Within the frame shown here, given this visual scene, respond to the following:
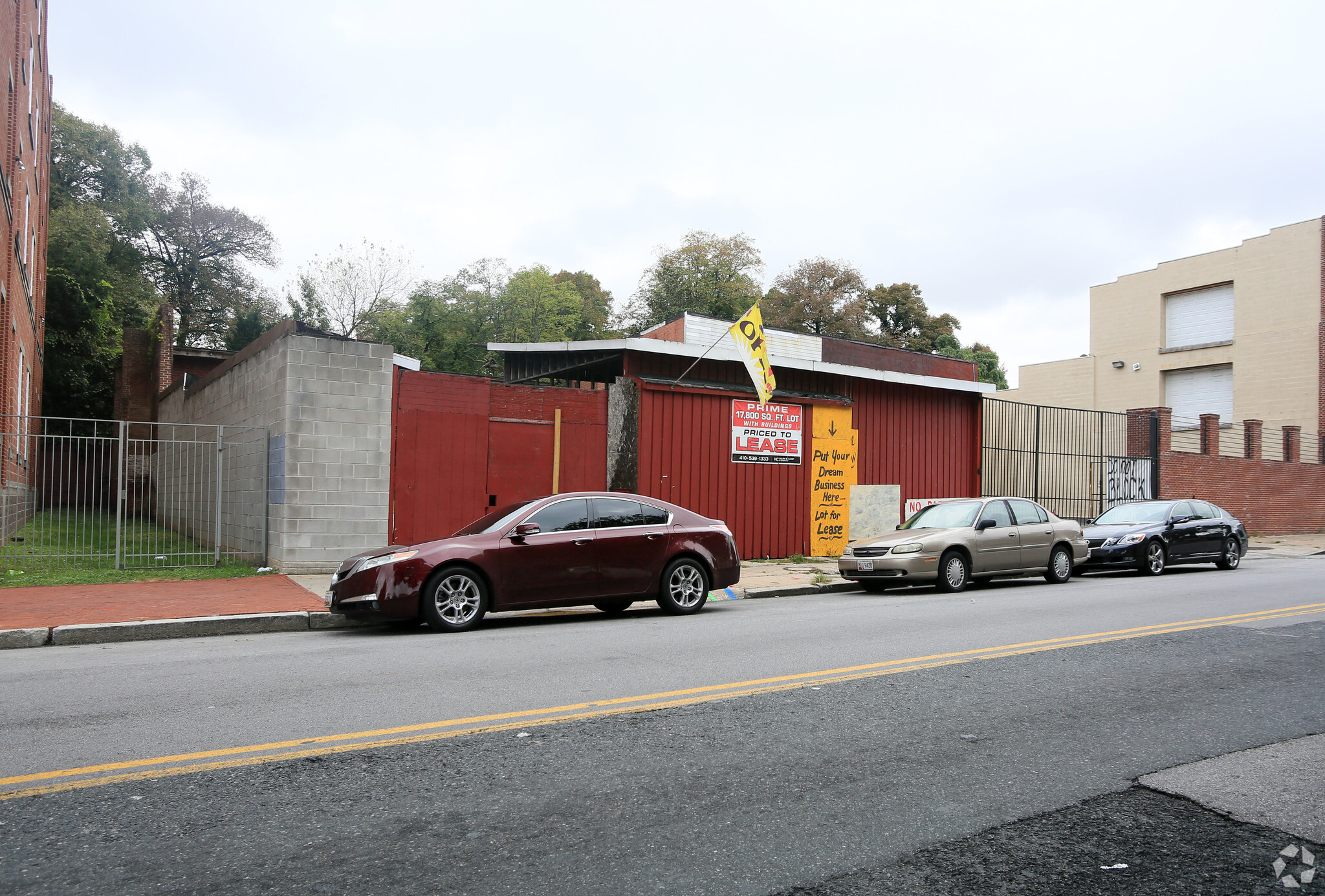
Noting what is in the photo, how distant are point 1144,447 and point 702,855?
26.9 m

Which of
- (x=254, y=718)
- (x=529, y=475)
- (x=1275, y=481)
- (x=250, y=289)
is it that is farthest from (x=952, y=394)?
(x=250, y=289)

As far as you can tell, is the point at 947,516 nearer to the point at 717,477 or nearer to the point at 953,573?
the point at 953,573

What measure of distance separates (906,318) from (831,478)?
43.3 m

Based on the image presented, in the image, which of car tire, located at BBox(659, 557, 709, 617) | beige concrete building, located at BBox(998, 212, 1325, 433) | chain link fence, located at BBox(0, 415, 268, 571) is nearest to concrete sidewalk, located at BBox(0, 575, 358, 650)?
chain link fence, located at BBox(0, 415, 268, 571)

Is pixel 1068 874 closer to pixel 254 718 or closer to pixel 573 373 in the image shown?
pixel 254 718

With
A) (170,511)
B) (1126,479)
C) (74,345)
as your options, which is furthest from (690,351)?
(74,345)

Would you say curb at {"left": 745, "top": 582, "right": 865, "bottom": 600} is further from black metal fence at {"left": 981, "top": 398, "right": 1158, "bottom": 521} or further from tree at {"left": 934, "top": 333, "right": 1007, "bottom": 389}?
tree at {"left": 934, "top": 333, "right": 1007, "bottom": 389}

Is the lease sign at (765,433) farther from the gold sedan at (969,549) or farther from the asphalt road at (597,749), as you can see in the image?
the asphalt road at (597,749)

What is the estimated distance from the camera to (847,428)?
19234 mm

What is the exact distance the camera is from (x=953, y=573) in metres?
13.6

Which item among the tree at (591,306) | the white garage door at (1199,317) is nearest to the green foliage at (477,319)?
the tree at (591,306)

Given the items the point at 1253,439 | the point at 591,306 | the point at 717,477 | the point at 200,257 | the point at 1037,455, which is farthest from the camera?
the point at 591,306

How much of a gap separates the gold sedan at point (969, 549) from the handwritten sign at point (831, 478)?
3.95m

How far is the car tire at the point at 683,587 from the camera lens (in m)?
10.7
